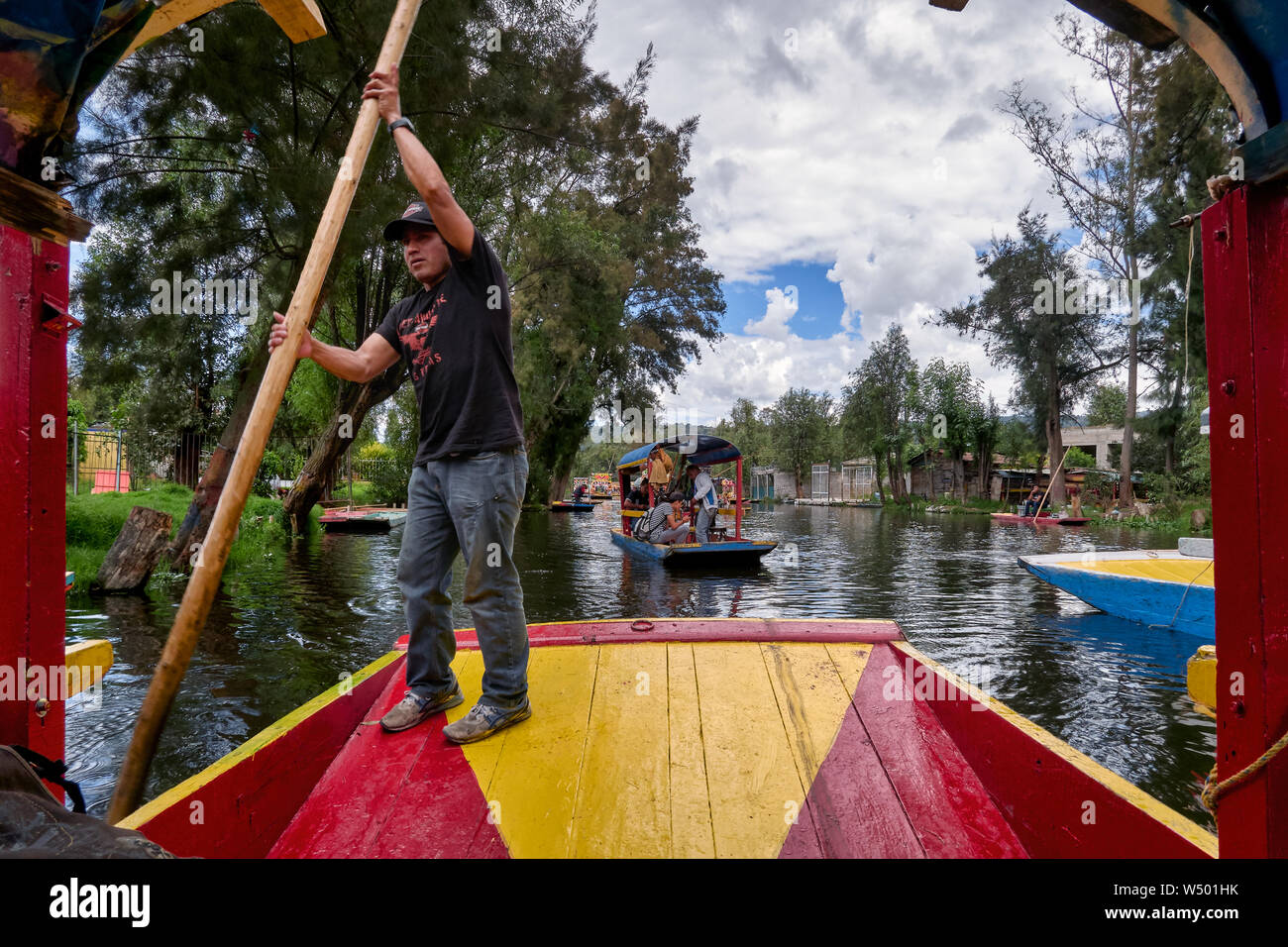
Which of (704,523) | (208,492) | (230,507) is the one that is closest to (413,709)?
(230,507)

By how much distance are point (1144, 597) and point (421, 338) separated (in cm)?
782

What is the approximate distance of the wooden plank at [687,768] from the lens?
5.86 ft

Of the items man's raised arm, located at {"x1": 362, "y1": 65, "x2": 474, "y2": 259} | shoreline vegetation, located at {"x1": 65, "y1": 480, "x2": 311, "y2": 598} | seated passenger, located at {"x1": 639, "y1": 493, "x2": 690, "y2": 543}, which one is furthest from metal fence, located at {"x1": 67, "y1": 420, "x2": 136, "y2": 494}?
man's raised arm, located at {"x1": 362, "y1": 65, "x2": 474, "y2": 259}

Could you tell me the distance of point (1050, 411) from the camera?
29219mm

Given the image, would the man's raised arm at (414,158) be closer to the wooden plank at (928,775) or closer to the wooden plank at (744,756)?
the wooden plank at (744,756)

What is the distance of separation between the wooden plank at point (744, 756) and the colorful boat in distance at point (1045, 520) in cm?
2265

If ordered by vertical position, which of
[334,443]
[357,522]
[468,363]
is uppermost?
[334,443]

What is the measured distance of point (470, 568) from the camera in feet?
7.50

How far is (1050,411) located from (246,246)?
30631mm

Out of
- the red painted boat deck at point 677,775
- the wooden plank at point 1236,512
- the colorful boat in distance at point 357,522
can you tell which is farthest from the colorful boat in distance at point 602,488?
the wooden plank at point 1236,512

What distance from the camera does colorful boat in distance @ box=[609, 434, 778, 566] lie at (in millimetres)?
11086

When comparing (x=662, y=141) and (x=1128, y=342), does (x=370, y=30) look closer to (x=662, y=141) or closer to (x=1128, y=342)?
(x=662, y=141)

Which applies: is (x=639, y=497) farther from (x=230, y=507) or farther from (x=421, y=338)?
(x=230, y=507)
